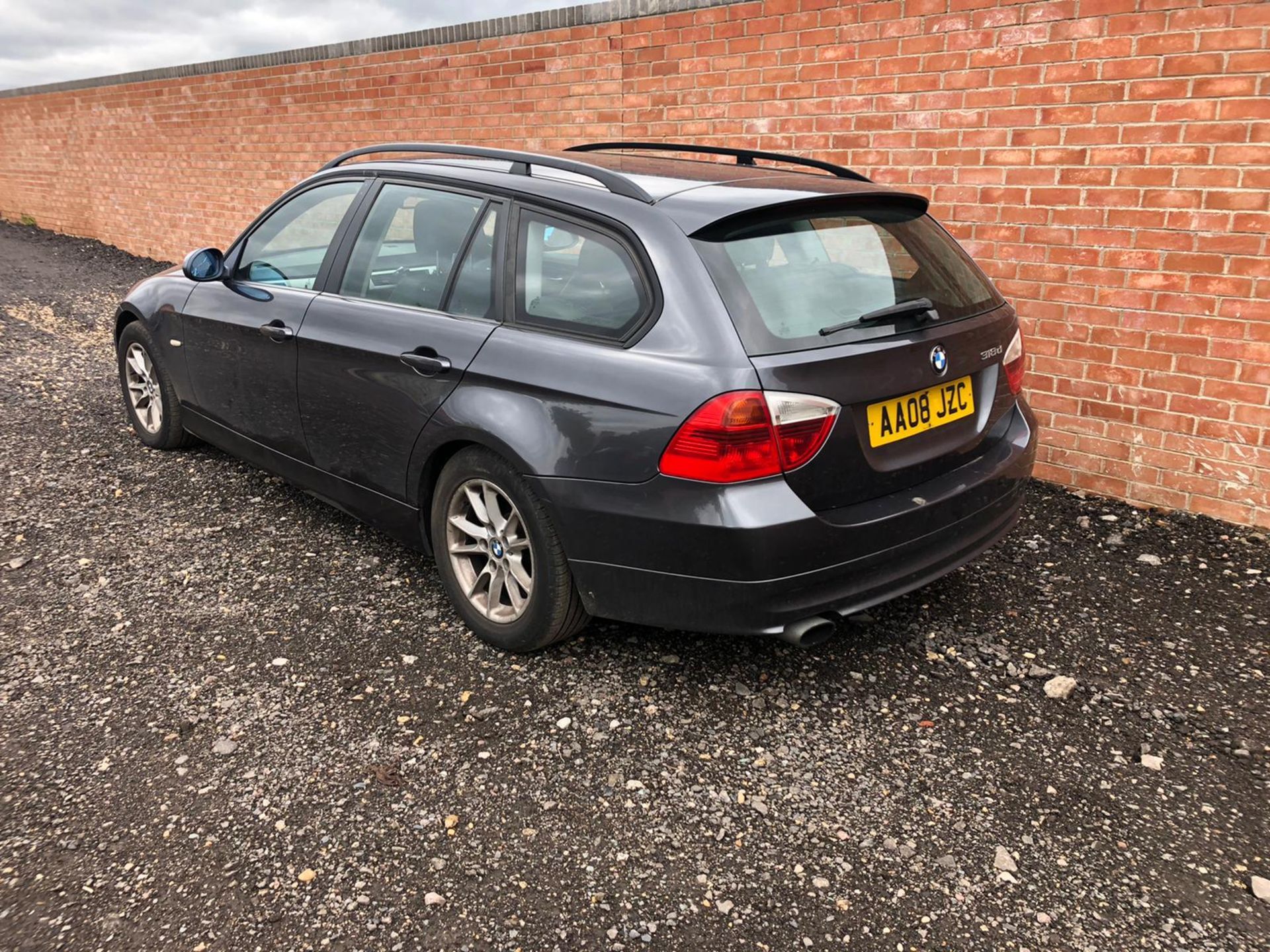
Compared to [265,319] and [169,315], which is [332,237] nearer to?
[265,319]

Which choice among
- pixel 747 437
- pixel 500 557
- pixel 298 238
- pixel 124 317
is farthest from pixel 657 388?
pixel 124 317

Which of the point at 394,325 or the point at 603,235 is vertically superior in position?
the point at 603,235

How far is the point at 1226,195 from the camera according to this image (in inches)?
161

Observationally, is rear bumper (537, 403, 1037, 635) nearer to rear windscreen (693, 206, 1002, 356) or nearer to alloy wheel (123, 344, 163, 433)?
rear windscreen (693, 206, 1002, 356)

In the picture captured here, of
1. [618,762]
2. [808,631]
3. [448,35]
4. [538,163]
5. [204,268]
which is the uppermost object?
[448,35]

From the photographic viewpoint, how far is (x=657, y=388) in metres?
2.70

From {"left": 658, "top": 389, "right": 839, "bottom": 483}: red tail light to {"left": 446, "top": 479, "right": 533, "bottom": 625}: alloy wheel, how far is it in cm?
69

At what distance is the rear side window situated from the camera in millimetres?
2883

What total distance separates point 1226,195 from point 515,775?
12.5 feet

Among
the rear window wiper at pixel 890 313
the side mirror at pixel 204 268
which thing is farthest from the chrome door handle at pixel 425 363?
the side mirror at pixel 204 268

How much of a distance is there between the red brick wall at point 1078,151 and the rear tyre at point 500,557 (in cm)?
307

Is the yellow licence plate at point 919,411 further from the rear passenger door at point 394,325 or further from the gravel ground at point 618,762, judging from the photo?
the rear passenger door at point 394,325

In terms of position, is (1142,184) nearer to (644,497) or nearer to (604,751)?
(644,497)

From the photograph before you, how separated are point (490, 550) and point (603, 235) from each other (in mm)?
1129
